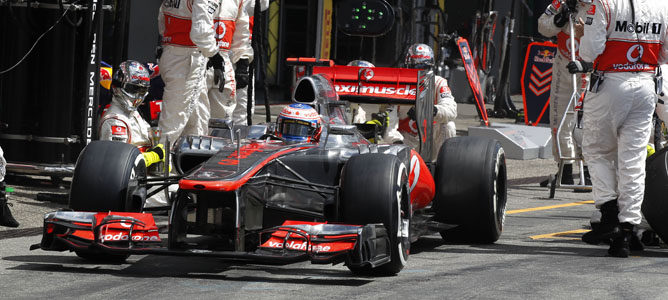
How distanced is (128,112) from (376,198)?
4.10m

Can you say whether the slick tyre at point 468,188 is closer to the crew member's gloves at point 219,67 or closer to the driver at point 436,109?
the driver at point 436,109

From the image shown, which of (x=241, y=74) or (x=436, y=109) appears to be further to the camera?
(x=241, y=74)

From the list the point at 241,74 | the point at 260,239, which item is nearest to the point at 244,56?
the point at 241,74

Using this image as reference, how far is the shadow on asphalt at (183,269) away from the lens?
22.8 feet

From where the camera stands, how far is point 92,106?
440 inches

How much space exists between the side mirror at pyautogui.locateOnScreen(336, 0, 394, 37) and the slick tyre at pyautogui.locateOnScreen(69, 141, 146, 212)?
7.81 m

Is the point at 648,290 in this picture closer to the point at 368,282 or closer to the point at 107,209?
the point at 368,282

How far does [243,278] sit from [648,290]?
227cm

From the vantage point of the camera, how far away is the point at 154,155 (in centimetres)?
991

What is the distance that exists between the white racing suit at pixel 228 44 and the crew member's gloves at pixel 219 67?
0.18m

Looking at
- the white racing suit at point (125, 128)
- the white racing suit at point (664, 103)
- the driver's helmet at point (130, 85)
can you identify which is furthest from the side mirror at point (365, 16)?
the white racing suit at point (664, 103)

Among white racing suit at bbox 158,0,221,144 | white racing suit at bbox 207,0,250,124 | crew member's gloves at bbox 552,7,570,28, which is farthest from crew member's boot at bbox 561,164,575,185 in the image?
white racing suit at bbox 158,0,221,144

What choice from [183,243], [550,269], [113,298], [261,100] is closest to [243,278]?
[183,243]

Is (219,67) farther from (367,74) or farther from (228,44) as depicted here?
(367,74)
